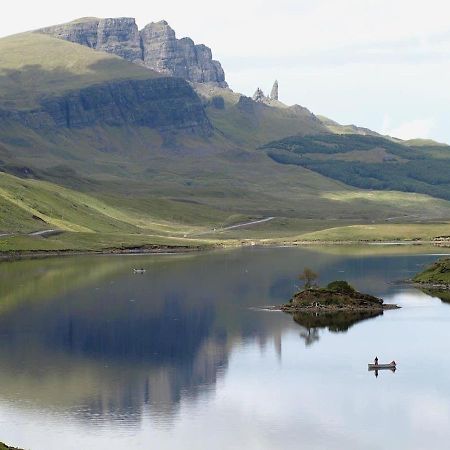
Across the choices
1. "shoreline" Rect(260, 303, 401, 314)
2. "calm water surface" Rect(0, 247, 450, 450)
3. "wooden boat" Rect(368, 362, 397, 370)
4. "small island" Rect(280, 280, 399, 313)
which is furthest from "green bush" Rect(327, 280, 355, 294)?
"wooden boat" Rect(368, 362, 397, 370)

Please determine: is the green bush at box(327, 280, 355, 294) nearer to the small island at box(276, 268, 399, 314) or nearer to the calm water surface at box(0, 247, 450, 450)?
the small island at box(276, 268, 399, 314)

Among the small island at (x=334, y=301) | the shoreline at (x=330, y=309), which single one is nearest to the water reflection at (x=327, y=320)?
the shoreline at (x=330, y=309)

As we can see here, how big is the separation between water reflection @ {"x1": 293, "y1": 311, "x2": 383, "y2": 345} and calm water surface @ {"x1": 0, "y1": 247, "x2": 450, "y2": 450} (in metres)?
0.62

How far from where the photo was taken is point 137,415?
107m

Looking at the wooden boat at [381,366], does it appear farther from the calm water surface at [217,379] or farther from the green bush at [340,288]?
the green bush at [340,288]

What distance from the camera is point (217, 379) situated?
407 ft

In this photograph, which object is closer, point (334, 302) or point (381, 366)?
point (381, 366)

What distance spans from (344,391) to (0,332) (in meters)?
60.4

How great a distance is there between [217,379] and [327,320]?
45432mm

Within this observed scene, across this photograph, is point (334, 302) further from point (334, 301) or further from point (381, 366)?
point (381, 366)

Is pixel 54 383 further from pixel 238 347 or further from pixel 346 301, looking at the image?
pixel 346 301

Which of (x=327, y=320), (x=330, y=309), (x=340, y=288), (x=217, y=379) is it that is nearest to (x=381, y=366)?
(x=217, y=379)

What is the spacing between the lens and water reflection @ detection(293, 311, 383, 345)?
154700 millimetres

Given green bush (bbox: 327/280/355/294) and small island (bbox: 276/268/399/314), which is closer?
small island (bbox: 276/268/399/314)
